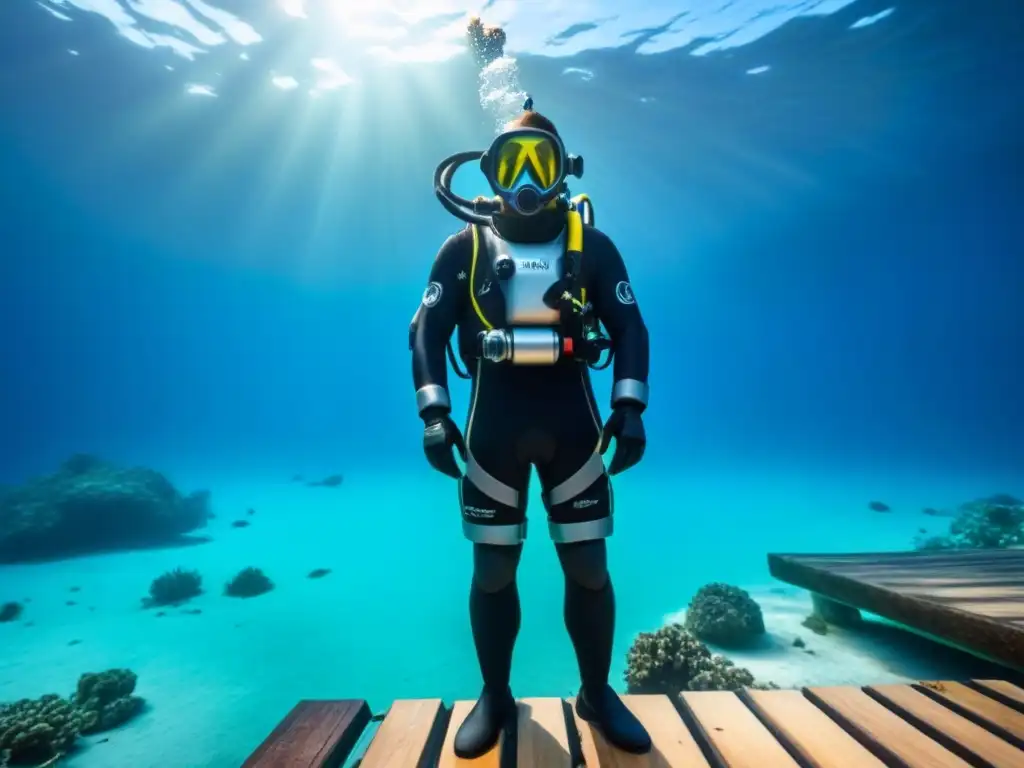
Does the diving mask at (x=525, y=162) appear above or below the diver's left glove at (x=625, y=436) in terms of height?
above

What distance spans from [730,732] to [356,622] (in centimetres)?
702


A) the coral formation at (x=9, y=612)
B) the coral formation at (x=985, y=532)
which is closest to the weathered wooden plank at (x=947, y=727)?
the coral formation at (x=985, y=532)

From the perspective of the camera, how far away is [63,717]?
4969 mm

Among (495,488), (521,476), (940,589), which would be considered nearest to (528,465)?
(521,476)

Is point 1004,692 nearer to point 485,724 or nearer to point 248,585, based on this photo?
point 485,724

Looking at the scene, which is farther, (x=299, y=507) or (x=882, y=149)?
(x=882, y=149)

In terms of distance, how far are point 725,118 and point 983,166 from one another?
19986 millimetres

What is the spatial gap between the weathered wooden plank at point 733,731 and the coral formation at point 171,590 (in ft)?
36.8

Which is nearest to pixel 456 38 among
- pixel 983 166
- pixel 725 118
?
pixel 725 118

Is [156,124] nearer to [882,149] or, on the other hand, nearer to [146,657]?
[146,657]

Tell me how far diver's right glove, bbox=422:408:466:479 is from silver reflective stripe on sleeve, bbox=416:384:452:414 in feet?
0.09

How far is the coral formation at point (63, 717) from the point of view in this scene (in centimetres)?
465

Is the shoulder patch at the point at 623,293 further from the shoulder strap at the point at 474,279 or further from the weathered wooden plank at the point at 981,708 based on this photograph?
the weathered wooden plank at the point at 981,708

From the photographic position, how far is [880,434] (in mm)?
77062
